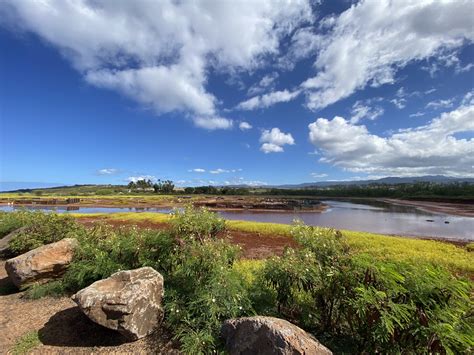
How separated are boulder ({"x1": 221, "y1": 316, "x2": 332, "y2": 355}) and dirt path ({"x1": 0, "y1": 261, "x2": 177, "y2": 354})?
1241 millimetres

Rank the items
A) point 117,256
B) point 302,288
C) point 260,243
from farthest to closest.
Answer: point 260,243 < point 117,256 < point 302,288

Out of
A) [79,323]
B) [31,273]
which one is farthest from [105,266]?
[31,273]

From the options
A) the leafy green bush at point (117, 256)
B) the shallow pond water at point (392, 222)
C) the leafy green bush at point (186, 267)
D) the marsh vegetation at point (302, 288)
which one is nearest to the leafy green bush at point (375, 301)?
the marsh vegetation at point (302, 288)

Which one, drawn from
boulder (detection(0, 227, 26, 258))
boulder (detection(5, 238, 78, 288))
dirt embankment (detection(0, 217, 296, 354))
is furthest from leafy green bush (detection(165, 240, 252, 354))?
boulder (detection(0, 227, 26, 258))

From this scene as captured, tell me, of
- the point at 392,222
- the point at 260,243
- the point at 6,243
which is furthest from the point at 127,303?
the point at 392,222

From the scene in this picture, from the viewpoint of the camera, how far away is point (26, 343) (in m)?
5.52

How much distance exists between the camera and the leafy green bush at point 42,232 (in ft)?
32.7

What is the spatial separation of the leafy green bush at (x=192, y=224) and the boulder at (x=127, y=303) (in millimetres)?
1497

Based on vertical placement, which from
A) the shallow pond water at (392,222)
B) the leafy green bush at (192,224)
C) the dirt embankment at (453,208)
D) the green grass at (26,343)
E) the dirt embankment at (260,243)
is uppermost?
the leafy green bush at (192,224)

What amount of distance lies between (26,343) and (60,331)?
23.3 inches

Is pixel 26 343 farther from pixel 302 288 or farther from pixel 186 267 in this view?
pixel 302 288

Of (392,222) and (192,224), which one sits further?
(392,222)

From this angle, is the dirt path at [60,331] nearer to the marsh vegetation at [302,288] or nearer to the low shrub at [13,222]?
the marsh vegetation at [302,288]

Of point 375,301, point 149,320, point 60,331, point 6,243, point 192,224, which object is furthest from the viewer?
point 6,243
